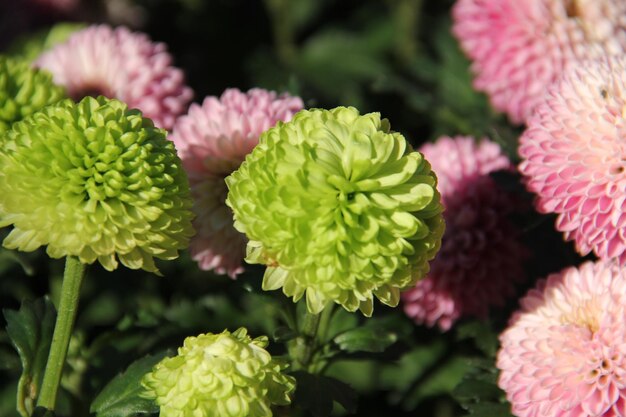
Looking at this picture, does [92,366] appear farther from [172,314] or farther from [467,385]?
[467,385]

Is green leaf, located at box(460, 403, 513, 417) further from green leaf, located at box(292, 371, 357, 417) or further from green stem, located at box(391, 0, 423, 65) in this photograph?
green stem, located at box(391, 0, 423, 65)

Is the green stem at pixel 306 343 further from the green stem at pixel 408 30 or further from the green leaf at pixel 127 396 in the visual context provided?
the green stem at pixel 408 30

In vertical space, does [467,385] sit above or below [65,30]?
below

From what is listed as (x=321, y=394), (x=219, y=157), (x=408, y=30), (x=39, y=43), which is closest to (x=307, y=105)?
(x=219, y=157)

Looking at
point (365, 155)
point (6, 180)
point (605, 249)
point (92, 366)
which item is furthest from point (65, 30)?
point (605, 249)

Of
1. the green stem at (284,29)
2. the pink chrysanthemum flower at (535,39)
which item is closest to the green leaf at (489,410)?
the pink chrysanthemum flower at (535,39)

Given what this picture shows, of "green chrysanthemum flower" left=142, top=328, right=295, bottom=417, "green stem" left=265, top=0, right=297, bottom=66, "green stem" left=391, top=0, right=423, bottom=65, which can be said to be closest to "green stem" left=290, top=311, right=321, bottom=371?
"green chrysanthemum flower" left=142, top=328, right=295, bottom=417
